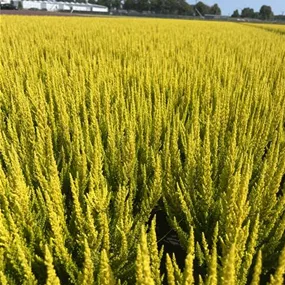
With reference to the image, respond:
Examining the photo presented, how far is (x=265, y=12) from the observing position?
170 ft

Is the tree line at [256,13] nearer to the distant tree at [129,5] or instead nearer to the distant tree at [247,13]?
the distant tree at [247,13]

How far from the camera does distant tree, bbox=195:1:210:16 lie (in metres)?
53.7

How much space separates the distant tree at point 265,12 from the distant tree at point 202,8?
8623 mm

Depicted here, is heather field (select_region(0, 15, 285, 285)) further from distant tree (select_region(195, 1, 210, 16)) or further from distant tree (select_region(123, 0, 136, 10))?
distant tree (select_region(123, 0, 136, 10))

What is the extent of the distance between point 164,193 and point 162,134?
48cm

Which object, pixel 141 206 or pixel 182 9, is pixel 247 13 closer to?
pixel 182 9

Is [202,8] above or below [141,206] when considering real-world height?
above

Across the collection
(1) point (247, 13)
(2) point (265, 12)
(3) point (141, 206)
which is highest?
(2) point (265, 12)

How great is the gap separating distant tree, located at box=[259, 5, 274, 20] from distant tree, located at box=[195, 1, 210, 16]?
862cm

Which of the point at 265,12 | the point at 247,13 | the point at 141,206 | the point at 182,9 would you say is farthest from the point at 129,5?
the point at 141,206

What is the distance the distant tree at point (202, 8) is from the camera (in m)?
53.7

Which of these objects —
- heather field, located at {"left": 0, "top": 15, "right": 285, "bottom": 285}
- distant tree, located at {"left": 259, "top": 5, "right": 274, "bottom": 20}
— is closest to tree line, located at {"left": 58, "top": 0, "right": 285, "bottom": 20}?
distant tree, located at {"left": 259, "top": 5, "right": 274, "bottom": 20}

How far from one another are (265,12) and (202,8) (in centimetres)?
1004

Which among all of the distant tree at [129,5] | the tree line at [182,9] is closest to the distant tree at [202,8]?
the tree line at [182,9]
